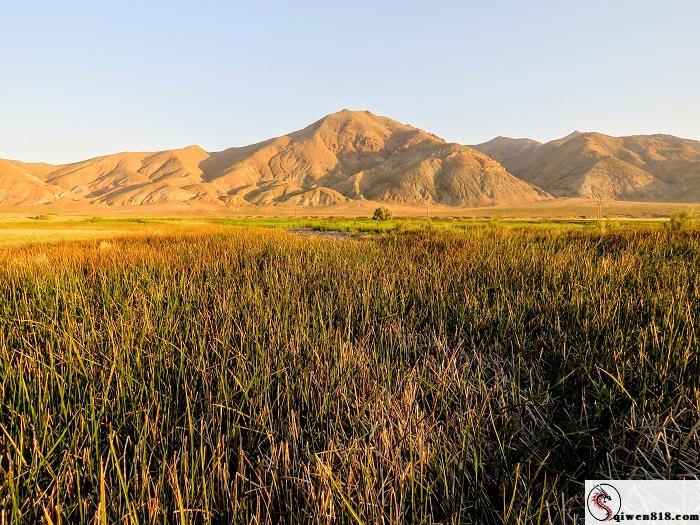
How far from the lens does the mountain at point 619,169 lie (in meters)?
111

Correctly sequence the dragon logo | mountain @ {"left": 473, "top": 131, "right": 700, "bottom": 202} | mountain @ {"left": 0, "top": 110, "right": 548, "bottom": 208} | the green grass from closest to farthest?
the dragon logo, the green grass, mountain @ {"left": 473, "top": 131, "right": 700, "bottom": 202}, mountain @ {"left": 0, "top": 110, "right": 548, "bottom": 208}

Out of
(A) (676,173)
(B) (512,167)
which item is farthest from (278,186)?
(A) (676,173)

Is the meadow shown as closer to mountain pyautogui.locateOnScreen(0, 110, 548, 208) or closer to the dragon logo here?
the dragon logo

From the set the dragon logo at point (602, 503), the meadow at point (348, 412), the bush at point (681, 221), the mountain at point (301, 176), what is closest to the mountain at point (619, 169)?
the mountain at point (301, 176)

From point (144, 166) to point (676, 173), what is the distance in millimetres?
198800

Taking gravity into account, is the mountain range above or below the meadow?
above

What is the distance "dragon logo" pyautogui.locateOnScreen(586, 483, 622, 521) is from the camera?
1.45 m

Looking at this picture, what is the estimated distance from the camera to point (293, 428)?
1.80 meters

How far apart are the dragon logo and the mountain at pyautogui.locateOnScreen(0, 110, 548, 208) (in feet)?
373

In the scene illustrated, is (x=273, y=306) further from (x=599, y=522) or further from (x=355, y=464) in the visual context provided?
(x=599, y=522)

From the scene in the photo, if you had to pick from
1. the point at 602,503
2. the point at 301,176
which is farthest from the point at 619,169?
the point at 602,503

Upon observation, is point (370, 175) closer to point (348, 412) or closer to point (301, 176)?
point (301, 176)

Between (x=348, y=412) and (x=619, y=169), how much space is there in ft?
481

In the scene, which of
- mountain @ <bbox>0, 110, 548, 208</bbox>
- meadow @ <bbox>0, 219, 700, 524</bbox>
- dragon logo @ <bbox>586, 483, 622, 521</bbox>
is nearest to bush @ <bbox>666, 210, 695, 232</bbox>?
meadow @ <bbox>0, 219, 700, 524</bbox>
